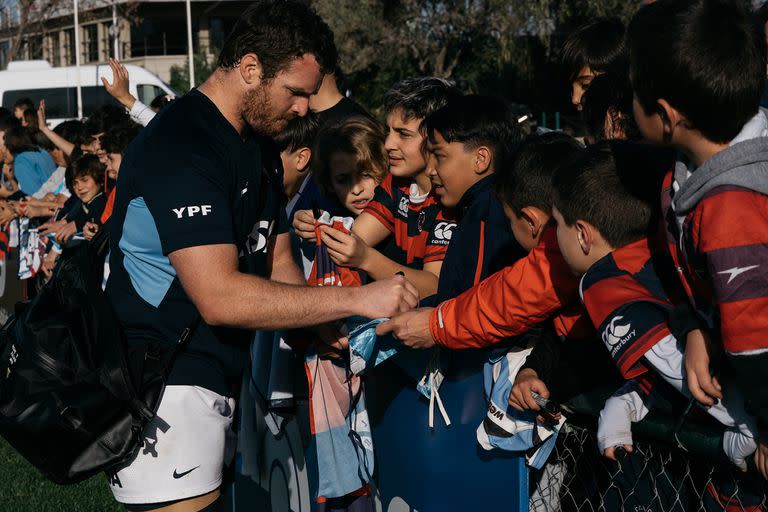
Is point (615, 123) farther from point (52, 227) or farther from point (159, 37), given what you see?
point (159, 37)

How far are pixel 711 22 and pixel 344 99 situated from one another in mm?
3501

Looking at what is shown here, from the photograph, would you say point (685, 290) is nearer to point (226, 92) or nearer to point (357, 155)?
point (226, 92)

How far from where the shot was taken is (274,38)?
3.09m

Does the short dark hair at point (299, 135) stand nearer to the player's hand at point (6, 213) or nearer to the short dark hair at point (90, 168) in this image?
the short dark hair at point (90, 168)

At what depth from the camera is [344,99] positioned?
5.46 metres

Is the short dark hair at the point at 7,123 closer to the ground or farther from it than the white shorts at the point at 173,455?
closer to the ground

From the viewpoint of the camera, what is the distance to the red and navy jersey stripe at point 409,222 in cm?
384

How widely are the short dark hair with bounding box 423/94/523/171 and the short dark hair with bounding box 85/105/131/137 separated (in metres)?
3.68

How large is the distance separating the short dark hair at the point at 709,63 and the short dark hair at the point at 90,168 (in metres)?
6.51

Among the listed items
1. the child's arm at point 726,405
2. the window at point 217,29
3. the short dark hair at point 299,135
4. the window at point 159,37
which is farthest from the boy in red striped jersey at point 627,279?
the window at point 217,29

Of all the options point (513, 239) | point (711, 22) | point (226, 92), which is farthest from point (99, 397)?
point (711, 22)

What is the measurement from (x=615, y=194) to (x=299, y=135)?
7.80ft

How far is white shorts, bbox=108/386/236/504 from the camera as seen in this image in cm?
301

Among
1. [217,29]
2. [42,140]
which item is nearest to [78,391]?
[42,140]
